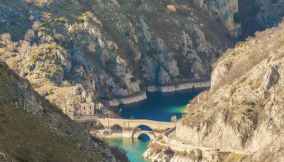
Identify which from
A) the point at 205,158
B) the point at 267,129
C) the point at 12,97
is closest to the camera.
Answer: the point at 12,97

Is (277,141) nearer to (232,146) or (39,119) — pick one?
(232,146)

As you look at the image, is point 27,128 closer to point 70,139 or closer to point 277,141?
point 70,139

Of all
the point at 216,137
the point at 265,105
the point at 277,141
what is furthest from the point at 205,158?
the point at 277,141

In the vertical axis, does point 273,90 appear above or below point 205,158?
above

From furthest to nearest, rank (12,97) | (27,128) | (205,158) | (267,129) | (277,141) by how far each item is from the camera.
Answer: (205,158) < (267,129) < (277,141) < (12,97) < (27,128)

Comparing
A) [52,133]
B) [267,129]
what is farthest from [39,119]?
[267,129]

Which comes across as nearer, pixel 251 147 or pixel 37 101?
pixel 37 101
